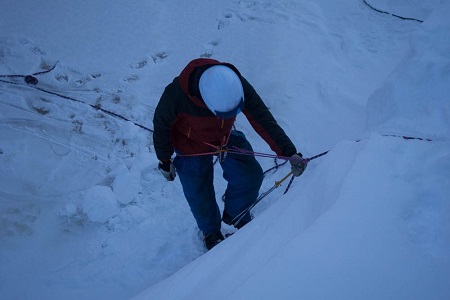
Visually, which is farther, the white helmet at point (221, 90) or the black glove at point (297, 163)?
the black glove at point (297, 163)

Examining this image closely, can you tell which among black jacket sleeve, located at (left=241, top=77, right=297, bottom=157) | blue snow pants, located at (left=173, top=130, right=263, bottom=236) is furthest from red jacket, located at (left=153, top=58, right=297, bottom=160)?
blue snow pants, located at (left=173, top=130, right=263, bottom=236)

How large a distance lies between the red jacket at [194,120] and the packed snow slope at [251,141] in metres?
0.45

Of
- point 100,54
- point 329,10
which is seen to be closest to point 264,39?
point 329,10

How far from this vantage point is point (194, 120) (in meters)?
2.20

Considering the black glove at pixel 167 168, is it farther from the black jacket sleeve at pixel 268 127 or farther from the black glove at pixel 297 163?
the black glove at pixel 297 163

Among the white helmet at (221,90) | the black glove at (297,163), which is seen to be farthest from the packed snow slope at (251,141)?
the white helmet at (221,90)

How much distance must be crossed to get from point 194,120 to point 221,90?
42cm

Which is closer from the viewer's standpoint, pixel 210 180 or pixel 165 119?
pixel 165 119

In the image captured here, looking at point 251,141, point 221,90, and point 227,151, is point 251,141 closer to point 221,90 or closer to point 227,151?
point 227,151

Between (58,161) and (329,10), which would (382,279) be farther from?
(329,10)

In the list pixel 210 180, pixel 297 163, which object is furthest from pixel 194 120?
pixel 297 163

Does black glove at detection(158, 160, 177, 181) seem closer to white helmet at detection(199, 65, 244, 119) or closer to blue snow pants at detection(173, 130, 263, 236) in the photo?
blue snow pants at detection(173, 130, 263, 236)

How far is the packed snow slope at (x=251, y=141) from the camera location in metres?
1.28

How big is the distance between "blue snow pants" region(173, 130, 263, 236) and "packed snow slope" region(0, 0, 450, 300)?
0.24 m
